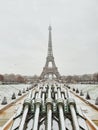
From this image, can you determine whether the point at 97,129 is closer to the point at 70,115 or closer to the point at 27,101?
the point at 70,115

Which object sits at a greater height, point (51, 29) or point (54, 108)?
point (51, 29)

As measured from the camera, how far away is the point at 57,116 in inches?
238

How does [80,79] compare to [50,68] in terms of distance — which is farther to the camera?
[80,79]

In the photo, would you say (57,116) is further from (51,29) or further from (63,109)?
(51,29)

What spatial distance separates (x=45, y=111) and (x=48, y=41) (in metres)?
80.7

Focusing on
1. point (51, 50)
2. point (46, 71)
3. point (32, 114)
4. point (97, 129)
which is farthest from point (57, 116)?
point (51, 50)

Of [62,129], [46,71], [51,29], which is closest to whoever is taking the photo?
[62,129]

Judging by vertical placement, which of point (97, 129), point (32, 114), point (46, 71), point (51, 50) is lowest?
point (97, 129)

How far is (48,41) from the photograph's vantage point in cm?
8619

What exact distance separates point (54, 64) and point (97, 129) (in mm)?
72133

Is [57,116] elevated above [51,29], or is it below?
below

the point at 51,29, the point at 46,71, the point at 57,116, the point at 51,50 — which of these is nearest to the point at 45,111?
the point at 57,116

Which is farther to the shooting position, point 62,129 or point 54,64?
point 54,64

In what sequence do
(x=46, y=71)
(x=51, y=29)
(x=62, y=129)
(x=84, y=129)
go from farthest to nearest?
(x=51, y=29)
(x=46, y=71)
(x=84, y=129)
(x=62, y=129)
